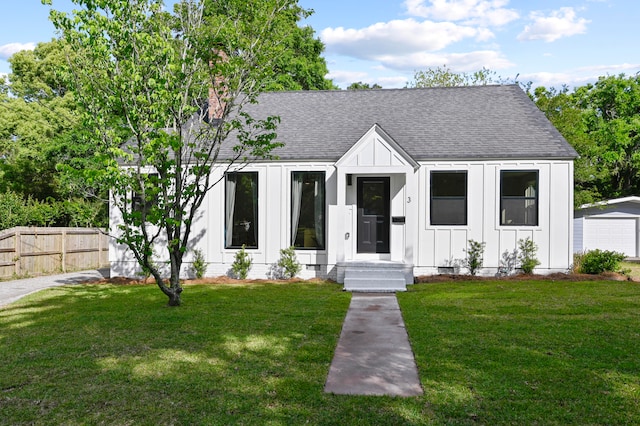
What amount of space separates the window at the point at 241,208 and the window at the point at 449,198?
198 inches

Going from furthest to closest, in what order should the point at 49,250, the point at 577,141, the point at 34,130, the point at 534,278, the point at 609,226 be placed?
the point at 34,130 < the point at 577,141 < the point at 609,226 < the point at 49,250 < the point at 534,278

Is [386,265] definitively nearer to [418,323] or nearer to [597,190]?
[418,323]

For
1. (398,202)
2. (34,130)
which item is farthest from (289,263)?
(34,130)

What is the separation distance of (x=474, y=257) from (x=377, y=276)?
290 centimetres

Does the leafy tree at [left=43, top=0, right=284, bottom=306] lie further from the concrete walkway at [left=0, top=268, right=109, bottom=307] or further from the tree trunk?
the concrete walkway at [left=0, top=268, right=109, bottom=307]

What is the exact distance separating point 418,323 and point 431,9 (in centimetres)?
1169

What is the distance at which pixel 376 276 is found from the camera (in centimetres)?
1214

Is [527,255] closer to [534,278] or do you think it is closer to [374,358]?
[534,278]

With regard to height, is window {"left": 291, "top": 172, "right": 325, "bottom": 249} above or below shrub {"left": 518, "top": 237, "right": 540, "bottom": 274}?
above

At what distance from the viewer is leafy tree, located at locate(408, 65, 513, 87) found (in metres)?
34.9

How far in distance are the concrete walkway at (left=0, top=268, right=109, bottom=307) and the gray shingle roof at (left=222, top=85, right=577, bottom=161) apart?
710 cm

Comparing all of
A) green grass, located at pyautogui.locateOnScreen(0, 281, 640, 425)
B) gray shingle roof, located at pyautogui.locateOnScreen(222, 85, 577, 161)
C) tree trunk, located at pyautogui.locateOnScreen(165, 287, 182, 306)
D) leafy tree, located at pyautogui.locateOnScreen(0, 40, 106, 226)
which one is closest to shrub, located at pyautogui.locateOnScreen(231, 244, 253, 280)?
gray shingle roof, located at pyautogui.locateOnScreen(222, 85, 577, 161)

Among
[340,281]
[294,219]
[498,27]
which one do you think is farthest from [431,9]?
[340,281]

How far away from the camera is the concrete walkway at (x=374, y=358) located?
4840 millimetres
